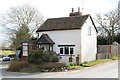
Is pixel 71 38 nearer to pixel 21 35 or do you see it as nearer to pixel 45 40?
pixel 45 40

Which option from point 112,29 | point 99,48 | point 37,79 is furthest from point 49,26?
point 112,29

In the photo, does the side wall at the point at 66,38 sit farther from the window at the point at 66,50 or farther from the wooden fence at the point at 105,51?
the wooden fence at the point at 105,51

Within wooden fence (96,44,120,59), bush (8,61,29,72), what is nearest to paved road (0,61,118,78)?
bush (8,61,29,72)

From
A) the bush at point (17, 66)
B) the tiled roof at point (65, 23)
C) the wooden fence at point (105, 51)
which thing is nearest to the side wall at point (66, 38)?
the tiled roof at point (65, 23)

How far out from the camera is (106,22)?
47.7 m

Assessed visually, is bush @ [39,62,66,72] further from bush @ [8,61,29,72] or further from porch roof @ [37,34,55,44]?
porch roof @ [37,34,55,44]

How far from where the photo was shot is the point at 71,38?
2703cm

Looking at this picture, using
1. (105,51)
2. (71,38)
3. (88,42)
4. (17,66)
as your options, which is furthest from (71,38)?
(17,66)

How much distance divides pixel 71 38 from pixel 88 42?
3212mm

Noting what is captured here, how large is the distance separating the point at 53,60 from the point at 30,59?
2801 millimetres

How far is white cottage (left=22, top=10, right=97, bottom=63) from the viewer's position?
87.4ft

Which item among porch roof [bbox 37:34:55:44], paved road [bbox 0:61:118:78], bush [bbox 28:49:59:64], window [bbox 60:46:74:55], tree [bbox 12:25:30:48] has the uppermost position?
tree [bbox 12:25:30:48]

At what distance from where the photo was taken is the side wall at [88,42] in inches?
1068

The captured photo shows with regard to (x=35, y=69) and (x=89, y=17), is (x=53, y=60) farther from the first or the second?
(x=89, y=17)
